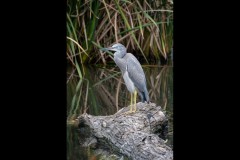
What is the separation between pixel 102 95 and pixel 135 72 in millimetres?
273

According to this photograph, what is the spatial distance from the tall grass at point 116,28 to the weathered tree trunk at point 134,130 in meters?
0.26

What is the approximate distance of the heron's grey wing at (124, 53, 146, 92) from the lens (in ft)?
8.39

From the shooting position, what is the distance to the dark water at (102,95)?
2.35 m

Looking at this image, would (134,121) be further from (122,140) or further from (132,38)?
(132,38)

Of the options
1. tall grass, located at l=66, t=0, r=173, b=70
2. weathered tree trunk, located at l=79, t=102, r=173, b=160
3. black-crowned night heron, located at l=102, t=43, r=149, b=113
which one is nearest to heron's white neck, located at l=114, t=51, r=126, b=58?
black-crowned night heron, located at l=102, t=43, r=149, b=113

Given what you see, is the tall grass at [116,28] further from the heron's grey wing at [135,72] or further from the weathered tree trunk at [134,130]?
the weathered tree trunk at [134,130]

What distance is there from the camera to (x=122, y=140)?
8.16 ft

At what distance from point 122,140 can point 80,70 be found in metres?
0.45

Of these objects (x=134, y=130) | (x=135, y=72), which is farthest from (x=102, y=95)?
(x=134, y=130)

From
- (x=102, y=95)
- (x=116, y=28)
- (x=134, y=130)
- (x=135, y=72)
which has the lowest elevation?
(x=134, y=130)

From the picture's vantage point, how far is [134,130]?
249 cm

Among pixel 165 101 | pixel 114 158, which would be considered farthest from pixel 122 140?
pixel 165 101

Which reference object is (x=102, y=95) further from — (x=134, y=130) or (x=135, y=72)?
(x=134, y=130)

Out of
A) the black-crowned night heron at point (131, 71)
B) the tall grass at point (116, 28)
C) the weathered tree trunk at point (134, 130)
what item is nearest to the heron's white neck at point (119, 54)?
the black-crowned night heron at point (131, 71)
